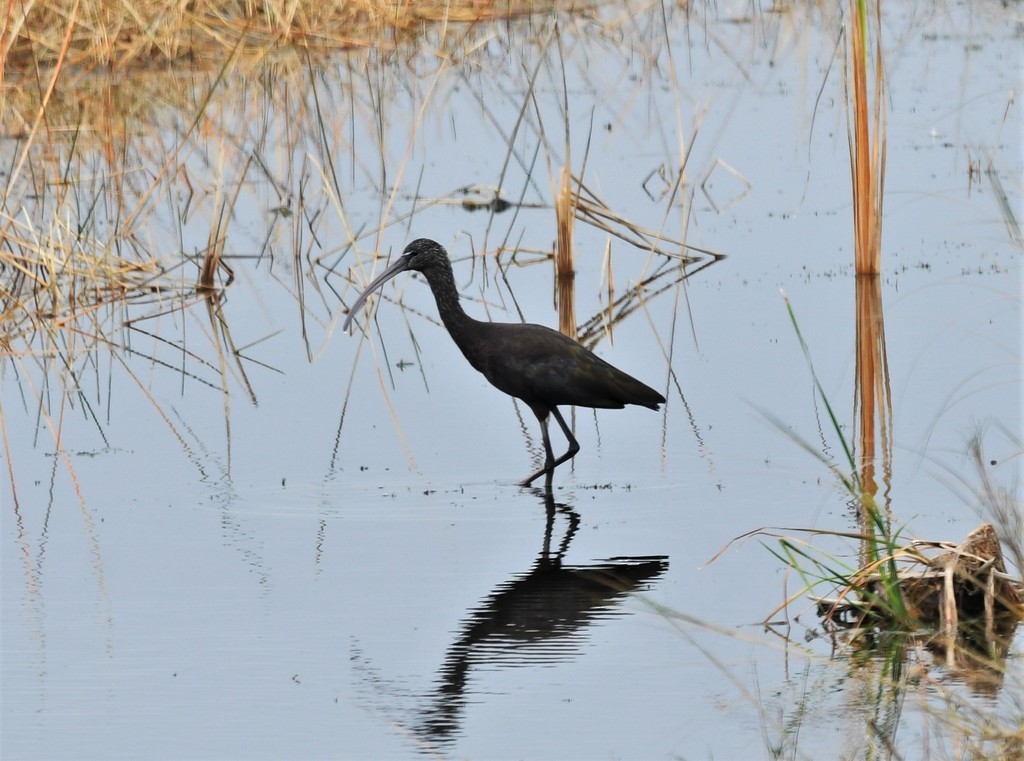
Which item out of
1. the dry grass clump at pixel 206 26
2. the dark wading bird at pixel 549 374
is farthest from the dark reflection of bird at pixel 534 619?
the dry grass clump at pixel 206 26

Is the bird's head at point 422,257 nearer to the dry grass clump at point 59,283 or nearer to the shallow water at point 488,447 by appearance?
the shallow water at point 488,447

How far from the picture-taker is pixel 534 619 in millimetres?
6219

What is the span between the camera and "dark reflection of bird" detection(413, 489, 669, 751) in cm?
545

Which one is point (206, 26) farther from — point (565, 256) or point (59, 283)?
point (59, 283)

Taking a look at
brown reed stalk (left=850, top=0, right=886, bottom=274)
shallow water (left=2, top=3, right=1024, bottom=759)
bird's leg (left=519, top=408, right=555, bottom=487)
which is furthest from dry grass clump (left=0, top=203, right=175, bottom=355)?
brown reed stalk (left=850, top=0, right=886, bottom=274)

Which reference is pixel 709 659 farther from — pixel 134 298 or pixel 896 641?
pixel 134 298

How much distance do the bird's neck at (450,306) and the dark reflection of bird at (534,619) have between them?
1647 mm

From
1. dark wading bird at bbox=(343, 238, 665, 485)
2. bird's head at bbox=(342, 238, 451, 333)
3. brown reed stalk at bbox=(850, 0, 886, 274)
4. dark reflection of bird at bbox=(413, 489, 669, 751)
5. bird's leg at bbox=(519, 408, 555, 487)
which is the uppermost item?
brown reed stalk at bbox=(850, 0, 886, 274)

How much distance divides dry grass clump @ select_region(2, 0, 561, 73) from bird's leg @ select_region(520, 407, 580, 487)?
23.0 ft

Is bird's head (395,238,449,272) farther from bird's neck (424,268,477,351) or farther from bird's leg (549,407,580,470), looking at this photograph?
bird's leg (549,407,580,470)

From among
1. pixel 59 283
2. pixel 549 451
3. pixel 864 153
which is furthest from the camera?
pixel 59 283

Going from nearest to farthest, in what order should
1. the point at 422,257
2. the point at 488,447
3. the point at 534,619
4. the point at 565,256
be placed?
the point at 534,619 → the point at 488,447 → the point at 422,257 → the point at 565,256

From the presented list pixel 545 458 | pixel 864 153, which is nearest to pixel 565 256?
pixel 864 153

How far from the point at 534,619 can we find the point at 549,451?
2.12 m
